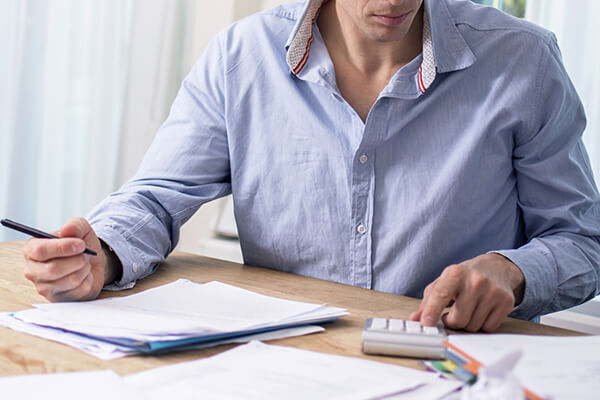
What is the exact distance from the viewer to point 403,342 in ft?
2.28

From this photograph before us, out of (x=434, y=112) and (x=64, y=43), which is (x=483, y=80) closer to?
(x=434, y=112)

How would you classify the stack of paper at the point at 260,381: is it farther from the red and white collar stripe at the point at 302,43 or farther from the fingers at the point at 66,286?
the red and white collar stripe at the point at 302,43

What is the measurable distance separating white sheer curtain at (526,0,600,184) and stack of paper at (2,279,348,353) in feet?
4.64

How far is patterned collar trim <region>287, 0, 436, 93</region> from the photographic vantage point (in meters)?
1.14

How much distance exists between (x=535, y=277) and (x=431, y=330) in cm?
27

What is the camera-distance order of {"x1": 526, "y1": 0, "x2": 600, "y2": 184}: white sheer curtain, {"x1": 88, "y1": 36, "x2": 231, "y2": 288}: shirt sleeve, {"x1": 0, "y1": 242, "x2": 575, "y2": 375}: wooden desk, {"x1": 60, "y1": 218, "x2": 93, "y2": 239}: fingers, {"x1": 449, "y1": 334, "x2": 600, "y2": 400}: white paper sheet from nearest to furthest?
{"x1": 449, "y1": 334, "x2": 600, "y2": 400}: white paper sheet < {"x1": 0, "y1": 242, "x2": 575, "y2": 375}: wooden desk < {"x1": 60, "y1": 218, "x2": 93, "y2": 239}: fingers < {"x1": 88, "y1": 36, "x2": 231, "y2": 288}: shirt sleeve < {"x1": 526, "y1": 0, "x2": 600, "y2": 184}: white sheer curtain

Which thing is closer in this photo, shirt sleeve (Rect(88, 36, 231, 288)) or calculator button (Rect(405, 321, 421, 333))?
calculator button (Rect(405, 321, 421, 333))

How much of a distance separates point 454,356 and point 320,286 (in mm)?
419

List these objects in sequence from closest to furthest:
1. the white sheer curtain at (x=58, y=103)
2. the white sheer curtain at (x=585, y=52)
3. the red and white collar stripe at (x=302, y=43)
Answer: the red and white collar stripe at (x=302, y=43) → the white sheer curtain at (x=585, y=52) → the white sheer curtain at (x=58, y=103)

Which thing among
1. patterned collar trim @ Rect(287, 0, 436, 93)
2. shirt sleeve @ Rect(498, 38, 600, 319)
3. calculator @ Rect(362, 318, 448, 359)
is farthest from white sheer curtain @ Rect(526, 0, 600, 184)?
calculator @ Rect(362, 318, 448, 359)

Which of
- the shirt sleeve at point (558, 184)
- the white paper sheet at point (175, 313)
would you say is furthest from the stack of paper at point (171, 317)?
the shirt sleeve at point (558, 184)

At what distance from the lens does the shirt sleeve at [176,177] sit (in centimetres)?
109

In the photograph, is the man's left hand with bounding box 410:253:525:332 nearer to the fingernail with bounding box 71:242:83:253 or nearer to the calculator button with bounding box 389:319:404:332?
the calculator button with bounding box 389:319:404:332

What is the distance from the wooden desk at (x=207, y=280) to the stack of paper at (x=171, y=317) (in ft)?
0.06
